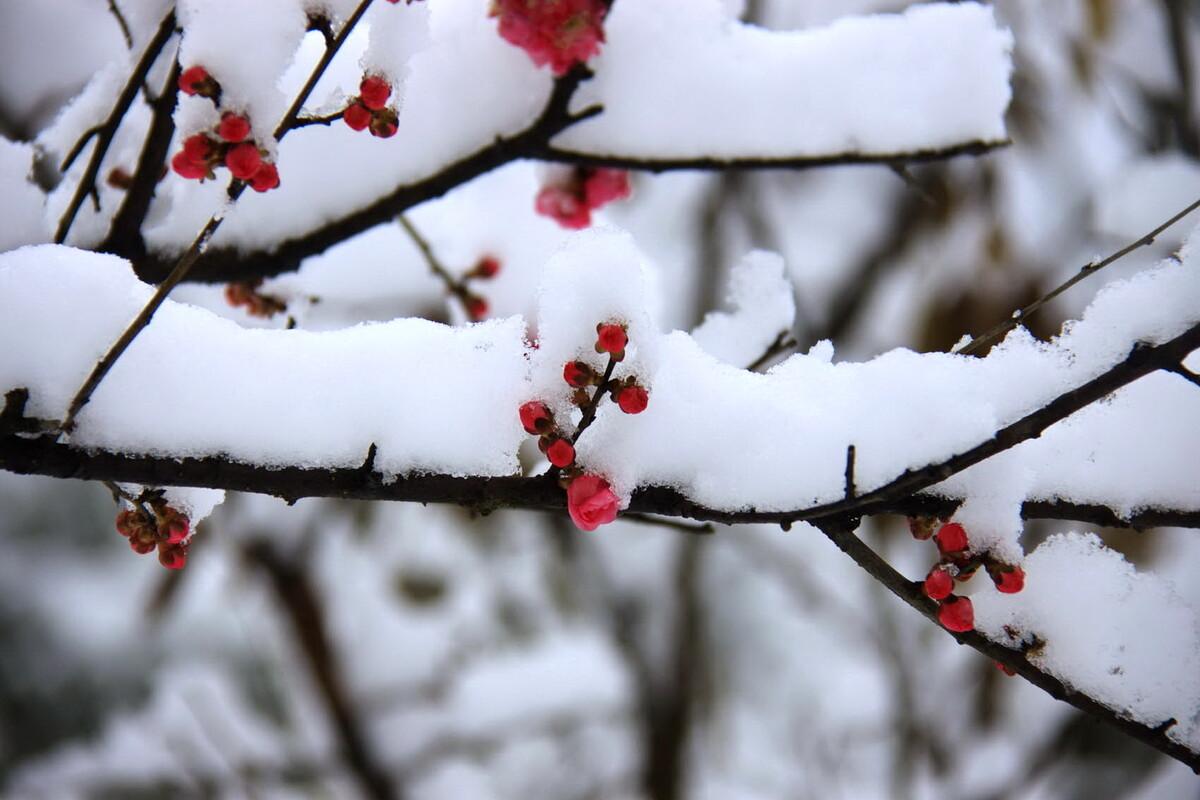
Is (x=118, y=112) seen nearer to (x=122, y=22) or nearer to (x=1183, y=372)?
(x=122, y=22)

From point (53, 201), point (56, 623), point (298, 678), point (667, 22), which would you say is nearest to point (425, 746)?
point (298, 678)

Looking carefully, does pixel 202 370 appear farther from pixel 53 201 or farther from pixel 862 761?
pixel 862 761

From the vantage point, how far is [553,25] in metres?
1.13

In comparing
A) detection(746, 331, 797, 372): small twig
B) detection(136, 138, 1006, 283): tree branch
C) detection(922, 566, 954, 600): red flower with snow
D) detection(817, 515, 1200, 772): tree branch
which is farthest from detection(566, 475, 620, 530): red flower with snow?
detection(136, 138, 1006, 283): tree branch

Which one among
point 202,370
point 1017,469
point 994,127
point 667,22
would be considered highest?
point 667,22

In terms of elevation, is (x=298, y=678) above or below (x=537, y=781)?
above

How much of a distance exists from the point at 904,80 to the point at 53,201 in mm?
1445

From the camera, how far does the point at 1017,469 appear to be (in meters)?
0.92

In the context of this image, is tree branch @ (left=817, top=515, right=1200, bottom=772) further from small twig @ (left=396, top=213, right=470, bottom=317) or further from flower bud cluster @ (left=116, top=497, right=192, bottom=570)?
small twig @ (left=396, top=213, right=470, bottom=317)

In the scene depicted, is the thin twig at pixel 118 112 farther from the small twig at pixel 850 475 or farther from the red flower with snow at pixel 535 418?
the small twig at pixel 850 475

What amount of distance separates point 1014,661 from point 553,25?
0.99 metres

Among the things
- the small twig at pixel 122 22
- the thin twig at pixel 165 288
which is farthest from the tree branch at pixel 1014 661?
the small twig at pixel 122 22

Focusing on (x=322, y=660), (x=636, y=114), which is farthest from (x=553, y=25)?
(x=322, y=660)

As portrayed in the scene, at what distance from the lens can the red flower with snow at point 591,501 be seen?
0.83 metres
